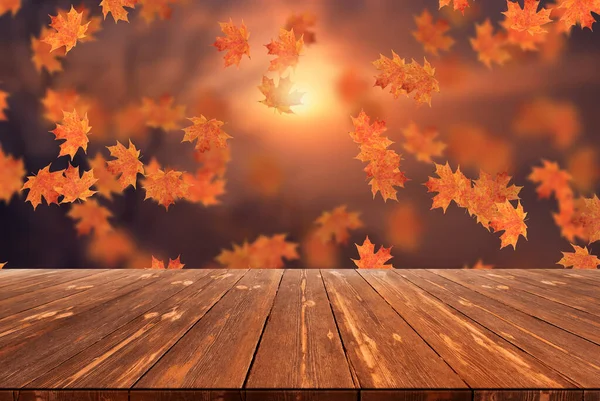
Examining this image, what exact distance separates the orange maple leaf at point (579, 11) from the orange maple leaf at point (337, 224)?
135 cm

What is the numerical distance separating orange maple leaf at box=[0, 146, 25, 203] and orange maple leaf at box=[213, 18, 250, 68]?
3.62 ft

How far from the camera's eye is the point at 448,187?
1899 millimetres

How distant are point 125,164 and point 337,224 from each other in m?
1.05

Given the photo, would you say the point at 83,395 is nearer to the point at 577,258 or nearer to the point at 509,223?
the point at 509,223

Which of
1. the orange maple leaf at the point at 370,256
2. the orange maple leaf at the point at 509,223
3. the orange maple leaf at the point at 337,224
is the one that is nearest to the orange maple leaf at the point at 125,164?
the orange maple leaf at the point at 337,224

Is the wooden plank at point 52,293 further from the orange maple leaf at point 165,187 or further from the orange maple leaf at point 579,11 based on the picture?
the orange maple leaf at point 579,11

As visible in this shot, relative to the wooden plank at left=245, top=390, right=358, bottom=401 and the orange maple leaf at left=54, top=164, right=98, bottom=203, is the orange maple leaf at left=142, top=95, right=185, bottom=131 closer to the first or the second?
the orange maple leaf at left=54, top=164, right=98, bottom=203

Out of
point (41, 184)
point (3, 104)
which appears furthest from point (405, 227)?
point (3, 104)

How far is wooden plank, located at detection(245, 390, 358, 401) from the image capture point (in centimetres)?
60

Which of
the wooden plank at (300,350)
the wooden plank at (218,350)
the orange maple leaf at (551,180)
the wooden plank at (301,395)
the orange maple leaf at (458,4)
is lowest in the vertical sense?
the wooden plank at (301,395)

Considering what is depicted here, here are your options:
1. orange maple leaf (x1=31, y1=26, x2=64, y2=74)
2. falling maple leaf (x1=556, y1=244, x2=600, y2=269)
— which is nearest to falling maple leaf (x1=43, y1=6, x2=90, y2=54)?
orange maple leaf (x1=31, y1=26, x2=64, y2=74)

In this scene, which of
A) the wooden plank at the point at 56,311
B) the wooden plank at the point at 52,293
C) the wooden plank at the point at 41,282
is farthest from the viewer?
the wooden plank at the point at 41,282

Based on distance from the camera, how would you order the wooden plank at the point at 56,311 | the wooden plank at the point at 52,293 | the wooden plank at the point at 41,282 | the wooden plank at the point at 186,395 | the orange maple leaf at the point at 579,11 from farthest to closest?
the orange maple leaf at the point at 579,11 < the wooden plank at the point at 41,282 < the wooden plank at the point at 52,293 < the wooden plank at the point at 56,311 < the wooden plank at the point at 186,395

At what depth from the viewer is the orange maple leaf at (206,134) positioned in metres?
1.89
